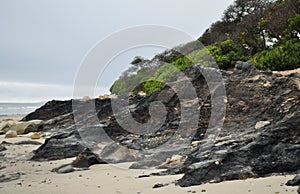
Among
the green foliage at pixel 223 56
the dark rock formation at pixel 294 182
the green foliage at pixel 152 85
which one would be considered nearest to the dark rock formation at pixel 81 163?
the dark rock formation at pixel 294 182

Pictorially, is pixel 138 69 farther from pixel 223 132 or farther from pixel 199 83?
pixel 223 132

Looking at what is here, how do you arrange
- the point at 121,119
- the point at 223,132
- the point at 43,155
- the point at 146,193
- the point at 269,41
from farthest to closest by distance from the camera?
1. the point at 269,41
2. the point at 121,119
3. the point at 43,155
4. the point at 223,132
5. the point at 146,193

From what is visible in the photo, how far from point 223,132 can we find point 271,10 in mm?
23920

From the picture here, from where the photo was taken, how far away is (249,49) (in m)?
27.5

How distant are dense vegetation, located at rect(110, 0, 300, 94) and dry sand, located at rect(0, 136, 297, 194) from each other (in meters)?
12.0

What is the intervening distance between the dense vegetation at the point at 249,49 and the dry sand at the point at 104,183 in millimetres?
11977

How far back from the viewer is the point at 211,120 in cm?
866

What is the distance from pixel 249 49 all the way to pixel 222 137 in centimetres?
2159

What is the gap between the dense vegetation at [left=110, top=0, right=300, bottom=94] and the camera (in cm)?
1931

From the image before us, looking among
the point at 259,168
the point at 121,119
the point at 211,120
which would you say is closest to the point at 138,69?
the point at 121,119

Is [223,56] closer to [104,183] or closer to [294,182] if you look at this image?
[104,183]

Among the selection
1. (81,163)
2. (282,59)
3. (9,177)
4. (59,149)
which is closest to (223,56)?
(282,59)

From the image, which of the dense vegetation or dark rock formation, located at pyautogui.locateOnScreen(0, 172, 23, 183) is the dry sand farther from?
the dense vegetation

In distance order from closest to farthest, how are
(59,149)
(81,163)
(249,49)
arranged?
(81,163)
(59,149)
(249,49)
